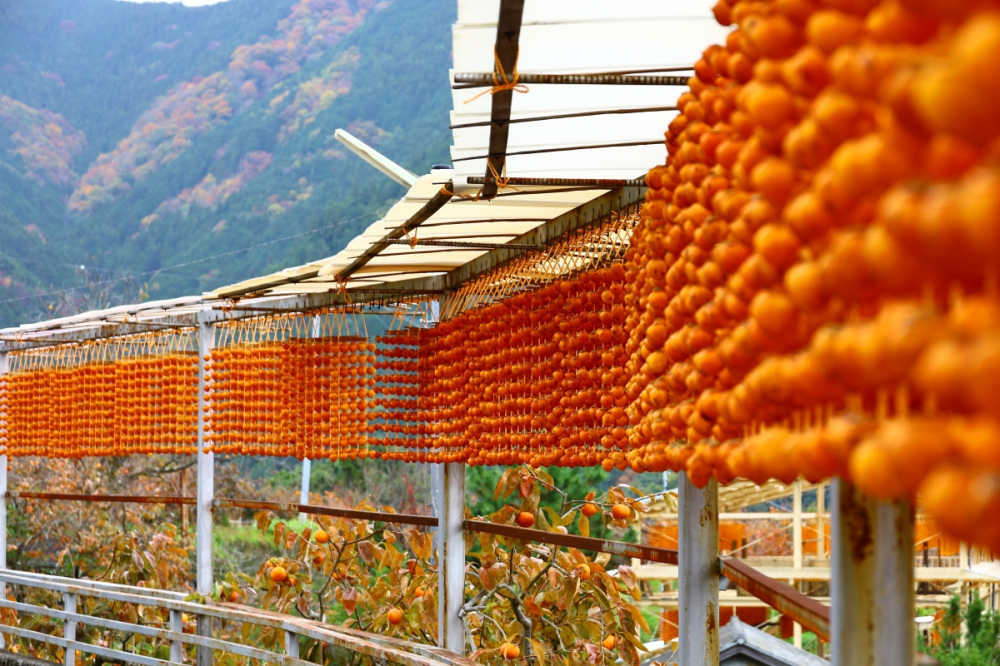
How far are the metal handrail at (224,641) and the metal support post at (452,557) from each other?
1.05 ft

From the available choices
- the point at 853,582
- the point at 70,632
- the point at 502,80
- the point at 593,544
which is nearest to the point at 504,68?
the point at 502,80

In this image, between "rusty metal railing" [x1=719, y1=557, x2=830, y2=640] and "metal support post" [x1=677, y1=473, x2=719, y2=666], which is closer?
"rusty metal railing" [x1=719, y1=557, x2=830, y2=640]

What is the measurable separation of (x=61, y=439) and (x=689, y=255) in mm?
7316

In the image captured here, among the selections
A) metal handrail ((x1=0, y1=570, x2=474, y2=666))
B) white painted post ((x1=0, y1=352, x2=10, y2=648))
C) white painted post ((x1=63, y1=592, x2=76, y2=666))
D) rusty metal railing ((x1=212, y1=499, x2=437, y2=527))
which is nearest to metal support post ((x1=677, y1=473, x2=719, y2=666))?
metal handrail ((x1=0, y1=570, x2=474, y2=666))

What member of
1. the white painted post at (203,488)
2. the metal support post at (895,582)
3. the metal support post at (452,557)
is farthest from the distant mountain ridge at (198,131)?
the metal support post at (895,582)

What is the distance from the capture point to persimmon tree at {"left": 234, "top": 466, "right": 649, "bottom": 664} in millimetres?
5500

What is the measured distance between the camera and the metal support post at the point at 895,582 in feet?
5.28

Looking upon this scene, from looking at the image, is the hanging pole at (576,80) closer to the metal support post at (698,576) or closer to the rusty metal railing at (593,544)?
the metal support post at (698,576)

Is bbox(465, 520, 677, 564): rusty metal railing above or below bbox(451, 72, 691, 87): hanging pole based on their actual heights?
below

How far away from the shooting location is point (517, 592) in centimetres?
611

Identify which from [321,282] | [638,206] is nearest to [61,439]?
[321,282]

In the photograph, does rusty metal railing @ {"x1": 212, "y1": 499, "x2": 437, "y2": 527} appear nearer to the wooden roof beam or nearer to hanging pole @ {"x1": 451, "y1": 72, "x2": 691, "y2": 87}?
the wooden roof beam

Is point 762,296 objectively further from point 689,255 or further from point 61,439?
point 61,439

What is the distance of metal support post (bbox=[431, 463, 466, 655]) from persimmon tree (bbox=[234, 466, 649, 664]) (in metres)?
0.07
